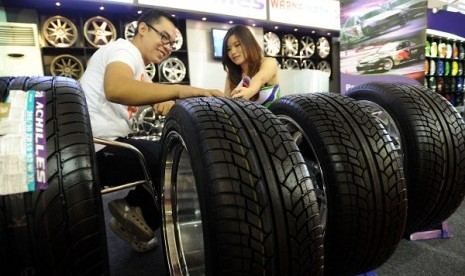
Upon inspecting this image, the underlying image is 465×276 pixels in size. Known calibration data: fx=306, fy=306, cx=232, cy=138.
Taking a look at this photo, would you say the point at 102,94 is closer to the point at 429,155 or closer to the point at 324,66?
the point at 429,155

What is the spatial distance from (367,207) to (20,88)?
3.39ft

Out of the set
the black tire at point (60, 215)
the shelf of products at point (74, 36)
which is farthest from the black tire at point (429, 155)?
the shelf of products at point (74, 36)

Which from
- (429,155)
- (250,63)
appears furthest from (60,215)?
(250,63)

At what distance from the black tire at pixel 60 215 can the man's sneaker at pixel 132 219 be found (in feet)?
2.94

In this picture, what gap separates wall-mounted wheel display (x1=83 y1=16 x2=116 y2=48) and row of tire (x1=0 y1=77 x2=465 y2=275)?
403 cm

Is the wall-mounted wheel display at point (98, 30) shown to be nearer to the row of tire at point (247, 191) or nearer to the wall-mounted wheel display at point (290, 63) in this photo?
the wall-mounted wheel display at point (290, 63)

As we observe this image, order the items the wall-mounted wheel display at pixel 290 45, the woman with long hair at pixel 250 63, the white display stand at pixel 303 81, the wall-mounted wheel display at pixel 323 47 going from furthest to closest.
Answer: the wall-mounted wheel display at pixel 323 47 < the wall-mounted wheel display at pixel 290 45 < the white display stand at pixel 303 81 < the woman with long hair at pixel 250 63

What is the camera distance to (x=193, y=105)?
90 cm

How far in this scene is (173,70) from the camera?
5.02 metres

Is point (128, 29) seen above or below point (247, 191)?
above

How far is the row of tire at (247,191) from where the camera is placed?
2.23ft

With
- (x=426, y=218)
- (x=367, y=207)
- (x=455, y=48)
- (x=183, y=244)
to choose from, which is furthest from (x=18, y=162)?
(x=455, y=48)

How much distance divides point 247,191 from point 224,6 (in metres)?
4.96

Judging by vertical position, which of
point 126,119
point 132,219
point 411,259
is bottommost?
point 411,259
